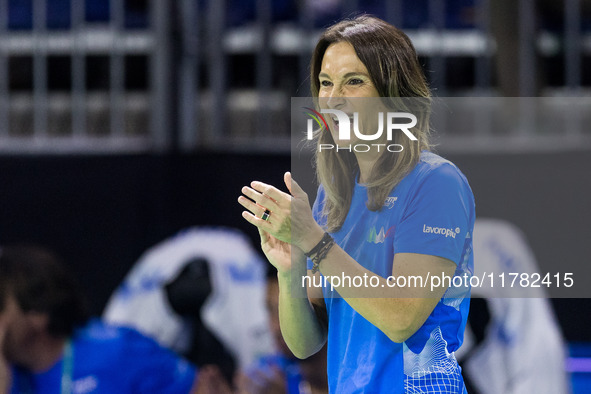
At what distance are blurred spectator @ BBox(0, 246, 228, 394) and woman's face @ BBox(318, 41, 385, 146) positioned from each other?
271 cm

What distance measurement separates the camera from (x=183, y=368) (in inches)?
161

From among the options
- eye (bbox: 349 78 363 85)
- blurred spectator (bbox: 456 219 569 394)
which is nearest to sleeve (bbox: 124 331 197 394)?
blurred spectator (bbox: 456 219 569 394)

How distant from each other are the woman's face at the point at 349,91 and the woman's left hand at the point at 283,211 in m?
0.17

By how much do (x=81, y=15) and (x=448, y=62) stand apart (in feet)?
6.27

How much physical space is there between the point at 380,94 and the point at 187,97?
117 inches

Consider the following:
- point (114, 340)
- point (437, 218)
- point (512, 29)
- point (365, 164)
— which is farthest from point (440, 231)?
point (512, 29)

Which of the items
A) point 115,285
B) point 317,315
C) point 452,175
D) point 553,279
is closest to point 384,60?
point 452,175

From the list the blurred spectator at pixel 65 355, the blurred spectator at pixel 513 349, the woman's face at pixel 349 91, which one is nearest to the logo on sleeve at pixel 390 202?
the woman's face at pixel 349 91

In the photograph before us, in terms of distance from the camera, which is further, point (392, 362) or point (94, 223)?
point (94, 223)

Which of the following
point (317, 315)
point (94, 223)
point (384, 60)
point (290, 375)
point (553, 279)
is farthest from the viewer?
point (94, 223)

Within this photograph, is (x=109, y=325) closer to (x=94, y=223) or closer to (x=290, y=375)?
(x=94, y=223)

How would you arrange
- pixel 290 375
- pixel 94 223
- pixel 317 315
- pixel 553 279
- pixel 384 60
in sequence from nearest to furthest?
pixel 384 60
pixel 317 315
pixel 553 279
pixel 290 375
pixel 94 223

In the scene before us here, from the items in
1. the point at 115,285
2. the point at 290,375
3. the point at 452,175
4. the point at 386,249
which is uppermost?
the point at 452,175

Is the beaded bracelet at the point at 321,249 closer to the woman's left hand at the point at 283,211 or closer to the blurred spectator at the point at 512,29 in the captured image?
the woman's left hand at the point at 283,211
